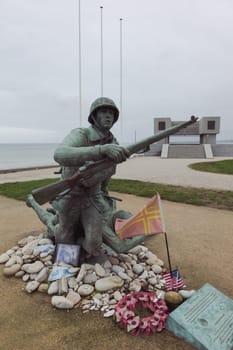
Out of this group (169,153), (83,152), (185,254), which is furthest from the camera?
(169,153)

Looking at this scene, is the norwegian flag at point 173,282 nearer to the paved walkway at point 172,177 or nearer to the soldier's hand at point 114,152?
the soldier's hand at point 114,152

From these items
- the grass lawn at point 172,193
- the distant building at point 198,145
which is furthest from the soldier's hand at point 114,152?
the distant building at point 198,145

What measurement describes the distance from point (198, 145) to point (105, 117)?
2988cm

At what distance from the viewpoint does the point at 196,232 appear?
4.76m

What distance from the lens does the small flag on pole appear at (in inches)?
102

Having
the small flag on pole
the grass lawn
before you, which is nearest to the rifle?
the small flag on pole

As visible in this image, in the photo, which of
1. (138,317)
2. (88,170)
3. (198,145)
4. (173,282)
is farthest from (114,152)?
(198,145)

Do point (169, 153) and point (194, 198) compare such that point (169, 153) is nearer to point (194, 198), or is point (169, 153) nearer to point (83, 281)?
point (194, 198)

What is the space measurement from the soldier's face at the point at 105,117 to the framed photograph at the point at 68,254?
4.87 feet

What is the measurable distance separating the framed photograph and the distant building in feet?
83.5

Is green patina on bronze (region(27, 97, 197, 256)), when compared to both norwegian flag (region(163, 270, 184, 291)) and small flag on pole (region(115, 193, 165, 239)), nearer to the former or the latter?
small flag on pole (region(115, 193, 165, 239))

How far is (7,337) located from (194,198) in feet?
20.5

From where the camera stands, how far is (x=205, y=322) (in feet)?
6.80

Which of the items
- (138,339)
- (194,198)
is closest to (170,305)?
(138,339)
